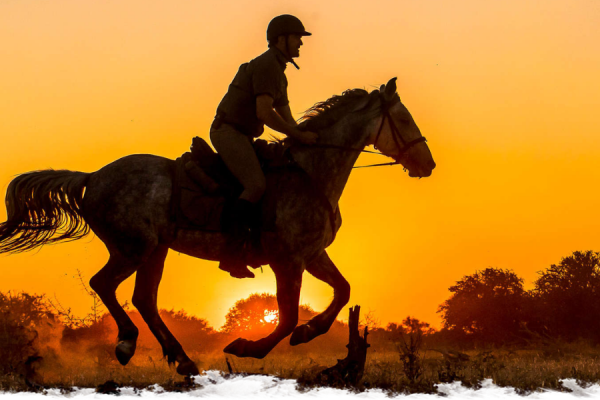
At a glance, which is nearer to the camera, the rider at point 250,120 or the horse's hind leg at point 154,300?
the rider at point 250,120

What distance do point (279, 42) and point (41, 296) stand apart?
8.04 meters

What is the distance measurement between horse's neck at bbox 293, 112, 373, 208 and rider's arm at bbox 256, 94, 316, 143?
28 centimetres

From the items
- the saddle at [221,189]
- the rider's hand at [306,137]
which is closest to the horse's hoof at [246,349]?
the saddle at [221,189]

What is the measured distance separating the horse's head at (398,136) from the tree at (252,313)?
10.4 metres

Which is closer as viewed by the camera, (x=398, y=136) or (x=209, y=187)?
(x=209, y=187)

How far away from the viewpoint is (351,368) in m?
7.98

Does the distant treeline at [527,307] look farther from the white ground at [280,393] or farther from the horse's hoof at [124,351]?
the horse's hoof at [124,351]

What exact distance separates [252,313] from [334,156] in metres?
11.5

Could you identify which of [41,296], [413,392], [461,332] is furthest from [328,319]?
[461,332]

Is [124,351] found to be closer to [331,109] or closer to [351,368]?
[351,368]

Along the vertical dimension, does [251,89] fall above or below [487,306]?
above

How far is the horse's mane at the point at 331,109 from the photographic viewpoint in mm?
8938

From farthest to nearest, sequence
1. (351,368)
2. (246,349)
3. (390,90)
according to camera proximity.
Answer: (390,90) → (246,349) → (351,368)

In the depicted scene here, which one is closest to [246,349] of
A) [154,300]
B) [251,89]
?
[154,300]
